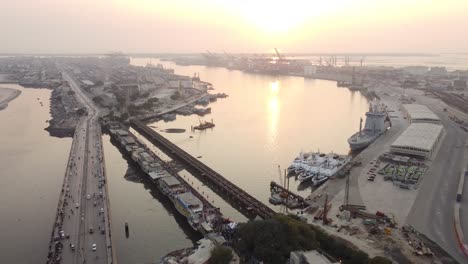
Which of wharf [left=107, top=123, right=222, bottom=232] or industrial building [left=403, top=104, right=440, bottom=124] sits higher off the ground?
industrial building [left=403, top=104, right=440, bottom=124]

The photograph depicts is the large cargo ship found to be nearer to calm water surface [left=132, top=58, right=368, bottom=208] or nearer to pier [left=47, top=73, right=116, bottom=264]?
calm water surface [left=132, top=58, right=368, bottom=208]

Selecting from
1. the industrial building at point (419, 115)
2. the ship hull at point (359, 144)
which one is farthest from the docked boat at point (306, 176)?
the industrial building at point (419, 115)

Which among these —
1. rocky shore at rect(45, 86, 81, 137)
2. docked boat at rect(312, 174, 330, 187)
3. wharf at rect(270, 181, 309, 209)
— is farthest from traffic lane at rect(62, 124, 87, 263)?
→ docked boat at rect(312, 174, 330, 187)

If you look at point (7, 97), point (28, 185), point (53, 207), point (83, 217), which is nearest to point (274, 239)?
point (83, 217)

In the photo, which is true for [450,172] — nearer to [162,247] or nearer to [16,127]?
[162,247]

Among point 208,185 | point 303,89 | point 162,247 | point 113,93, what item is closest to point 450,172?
point 208,185

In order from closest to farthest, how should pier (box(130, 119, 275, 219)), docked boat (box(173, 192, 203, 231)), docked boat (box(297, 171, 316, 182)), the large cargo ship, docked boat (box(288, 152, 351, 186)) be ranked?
docked boat (box(173, 192, 203, 231))
pier (box(130, 119, 275, 219))
docked boat (box(288, 152, 351, 186))
docked boat (box(297, 171, 316, 182))
the large cargo ship
